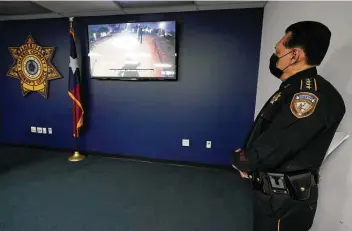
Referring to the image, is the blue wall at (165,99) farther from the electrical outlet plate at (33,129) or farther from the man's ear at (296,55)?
the man's ear at (296,55)

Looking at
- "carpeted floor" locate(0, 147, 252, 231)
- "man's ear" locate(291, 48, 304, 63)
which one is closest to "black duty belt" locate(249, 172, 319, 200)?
"man's ear" locate(291, 48, 304, 63)

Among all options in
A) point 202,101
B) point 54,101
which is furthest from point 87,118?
point 202,101

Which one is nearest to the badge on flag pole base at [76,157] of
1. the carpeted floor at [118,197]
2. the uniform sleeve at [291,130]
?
the carpeted floor at [118,197]

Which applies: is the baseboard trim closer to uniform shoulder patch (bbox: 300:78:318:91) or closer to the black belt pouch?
the black belt pouch

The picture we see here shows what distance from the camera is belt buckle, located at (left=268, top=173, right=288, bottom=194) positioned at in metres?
0.97

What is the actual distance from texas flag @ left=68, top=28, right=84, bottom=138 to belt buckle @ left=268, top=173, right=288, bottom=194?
116 inches

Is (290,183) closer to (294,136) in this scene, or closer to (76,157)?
(294,136)

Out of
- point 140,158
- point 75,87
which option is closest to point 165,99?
point 140,158

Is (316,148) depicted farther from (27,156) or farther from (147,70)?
(27,156)

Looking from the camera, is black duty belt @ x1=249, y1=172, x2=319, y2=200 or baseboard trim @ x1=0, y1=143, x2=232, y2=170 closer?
black duty belt @ x1=249, y1=172, x2=319, y2=200

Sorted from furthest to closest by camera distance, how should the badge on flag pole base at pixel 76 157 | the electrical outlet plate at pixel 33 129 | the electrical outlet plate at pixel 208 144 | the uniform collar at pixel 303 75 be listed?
the electrical outlet plate at pixel 33 129
the badge on flag pole base at pixel 76 157
the electrical outlet plate at pixel 208 144
the uniform collar at pixel 303 75

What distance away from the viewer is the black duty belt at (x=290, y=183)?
946 millimetres

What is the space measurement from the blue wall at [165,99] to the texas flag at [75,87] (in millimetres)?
186

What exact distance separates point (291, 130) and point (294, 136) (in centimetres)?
3
